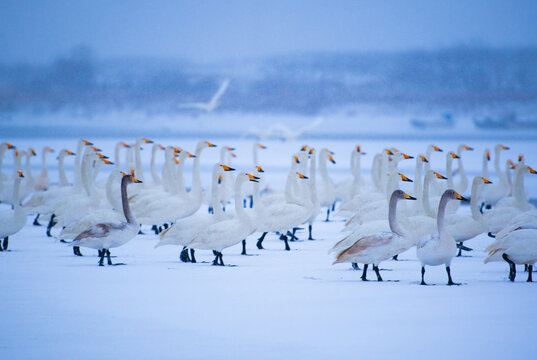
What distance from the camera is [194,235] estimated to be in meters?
8.58

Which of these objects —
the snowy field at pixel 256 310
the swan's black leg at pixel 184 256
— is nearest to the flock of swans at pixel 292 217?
the swan's black leg at pixel 184 256

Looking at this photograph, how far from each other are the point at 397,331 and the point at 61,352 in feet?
7.33

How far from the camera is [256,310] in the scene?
233 inches

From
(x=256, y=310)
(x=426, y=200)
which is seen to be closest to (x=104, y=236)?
(x=256, y=310)

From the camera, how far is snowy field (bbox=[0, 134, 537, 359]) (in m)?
4.83

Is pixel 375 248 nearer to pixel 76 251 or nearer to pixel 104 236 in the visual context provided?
pixel 104 236

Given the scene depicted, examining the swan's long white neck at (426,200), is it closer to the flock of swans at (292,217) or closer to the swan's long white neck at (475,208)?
the flock of swans at (292,217)

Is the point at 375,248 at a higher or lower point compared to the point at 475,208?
lower

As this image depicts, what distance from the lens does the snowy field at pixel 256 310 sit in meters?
4.83

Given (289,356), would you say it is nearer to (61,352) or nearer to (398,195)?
(61,352)

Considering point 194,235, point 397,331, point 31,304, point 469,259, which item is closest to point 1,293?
point 31,304

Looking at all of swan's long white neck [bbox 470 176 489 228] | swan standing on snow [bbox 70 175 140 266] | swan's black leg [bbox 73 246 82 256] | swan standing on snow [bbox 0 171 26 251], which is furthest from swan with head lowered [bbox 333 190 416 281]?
swan standing on snow [bbox 0 171 26 251]

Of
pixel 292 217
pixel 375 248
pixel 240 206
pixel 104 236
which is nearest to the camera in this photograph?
pixel 375 248

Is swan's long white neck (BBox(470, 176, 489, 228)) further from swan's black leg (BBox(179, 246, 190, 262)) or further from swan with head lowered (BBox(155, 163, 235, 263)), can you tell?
swan's black leg (BBox(179, 246, 190, 262))
